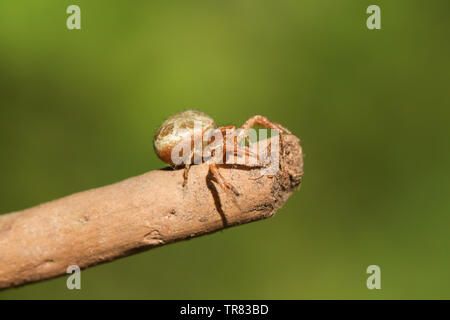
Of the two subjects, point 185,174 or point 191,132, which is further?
point 191,132

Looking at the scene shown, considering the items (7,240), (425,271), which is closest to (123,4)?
(7,240)

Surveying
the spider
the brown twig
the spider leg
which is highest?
the spider

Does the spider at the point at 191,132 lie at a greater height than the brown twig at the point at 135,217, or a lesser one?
greater

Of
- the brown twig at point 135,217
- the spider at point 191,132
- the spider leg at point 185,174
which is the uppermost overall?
the spider at point 191,132

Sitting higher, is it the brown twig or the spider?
the spider

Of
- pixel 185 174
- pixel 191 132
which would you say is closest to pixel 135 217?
pixel 185 174

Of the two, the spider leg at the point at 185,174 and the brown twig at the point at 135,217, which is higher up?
the spider leg at the point at 185,174

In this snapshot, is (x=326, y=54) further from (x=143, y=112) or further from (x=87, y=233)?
(x=87, y=233)

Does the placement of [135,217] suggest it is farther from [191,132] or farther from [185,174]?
[191,132]
